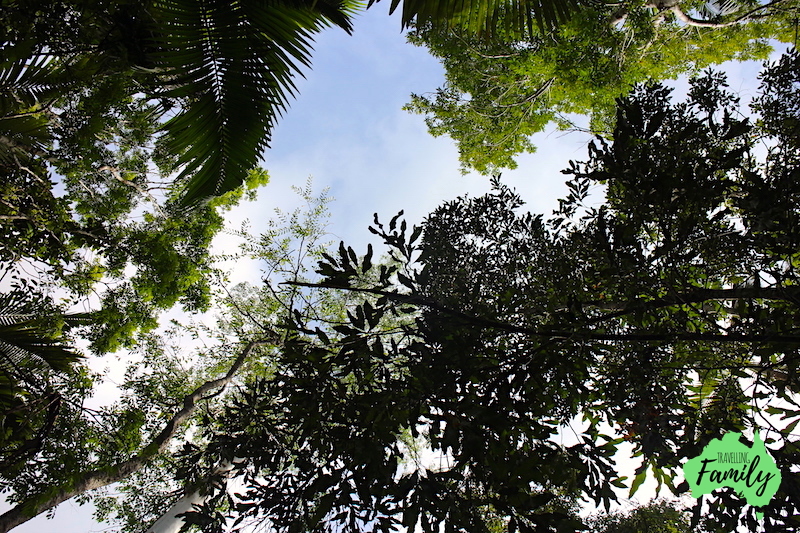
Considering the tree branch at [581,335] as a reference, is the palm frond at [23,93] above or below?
above

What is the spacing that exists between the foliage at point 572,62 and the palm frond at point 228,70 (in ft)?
11.6

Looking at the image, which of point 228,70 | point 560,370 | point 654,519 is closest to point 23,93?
point 228,70

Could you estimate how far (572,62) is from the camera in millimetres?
7125

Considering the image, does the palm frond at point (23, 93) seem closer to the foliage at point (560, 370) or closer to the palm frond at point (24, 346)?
the palm frond at point (24, 346)

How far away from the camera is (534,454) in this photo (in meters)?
1.81

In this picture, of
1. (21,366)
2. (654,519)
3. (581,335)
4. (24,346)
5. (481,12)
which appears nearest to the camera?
(581,335)

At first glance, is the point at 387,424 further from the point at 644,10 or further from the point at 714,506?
the point at 644,10

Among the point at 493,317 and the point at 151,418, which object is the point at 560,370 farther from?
the point at 151,418

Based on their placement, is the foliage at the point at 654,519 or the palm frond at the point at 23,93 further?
the foliage at the point at 654,519

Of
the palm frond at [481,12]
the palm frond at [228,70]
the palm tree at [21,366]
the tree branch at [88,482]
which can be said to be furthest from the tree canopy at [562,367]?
the tree branch at [88,482]

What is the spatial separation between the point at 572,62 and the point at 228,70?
664cm

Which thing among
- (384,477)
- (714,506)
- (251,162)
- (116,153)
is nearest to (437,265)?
(384,477)

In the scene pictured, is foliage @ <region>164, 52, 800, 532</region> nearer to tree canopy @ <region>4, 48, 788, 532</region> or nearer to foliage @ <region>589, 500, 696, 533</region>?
tree canopy @ <region>4, 48, 788, 532</region>

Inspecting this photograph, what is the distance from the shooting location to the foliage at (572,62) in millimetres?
7023
